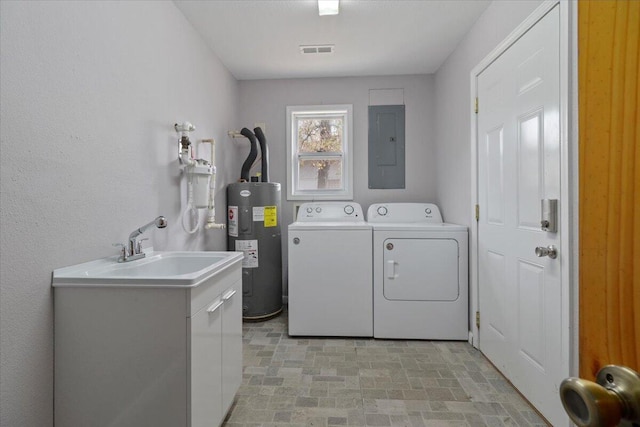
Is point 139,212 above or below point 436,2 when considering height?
below

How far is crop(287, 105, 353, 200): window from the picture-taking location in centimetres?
327

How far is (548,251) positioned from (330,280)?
1.52 m

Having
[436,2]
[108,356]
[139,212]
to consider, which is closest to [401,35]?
[436,2]

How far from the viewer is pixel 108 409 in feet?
3.49

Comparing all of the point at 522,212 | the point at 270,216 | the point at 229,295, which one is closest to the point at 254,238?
the point at 270,216

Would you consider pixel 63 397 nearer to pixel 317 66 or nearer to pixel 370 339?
pixel 370 339

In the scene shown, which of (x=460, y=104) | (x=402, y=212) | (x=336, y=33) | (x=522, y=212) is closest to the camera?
(x=522, y=212)

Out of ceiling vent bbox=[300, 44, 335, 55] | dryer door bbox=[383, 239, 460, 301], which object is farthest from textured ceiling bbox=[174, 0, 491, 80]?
dryer door bbox=[383, 239, 460, 301]

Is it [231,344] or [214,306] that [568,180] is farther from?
[231,344]

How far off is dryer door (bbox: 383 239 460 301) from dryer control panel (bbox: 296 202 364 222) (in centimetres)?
69

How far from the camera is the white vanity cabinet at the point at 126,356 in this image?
1064 mm

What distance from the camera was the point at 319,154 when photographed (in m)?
3.32

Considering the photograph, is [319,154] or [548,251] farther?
[319,154]

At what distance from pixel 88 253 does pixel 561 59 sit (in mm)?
2272
